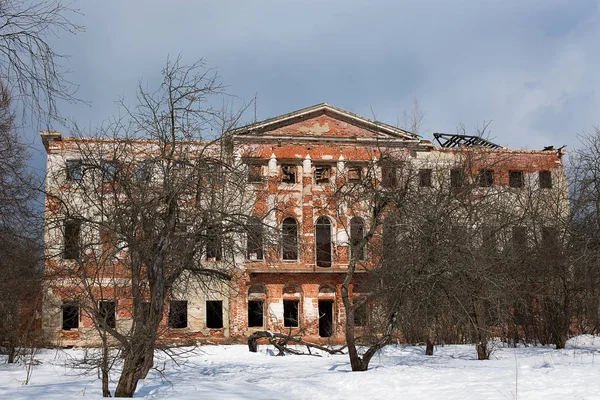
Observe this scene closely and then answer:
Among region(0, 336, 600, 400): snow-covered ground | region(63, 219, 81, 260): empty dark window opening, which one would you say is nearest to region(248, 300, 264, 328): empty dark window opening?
region(0, 336, 600, 400): snow-covered ground

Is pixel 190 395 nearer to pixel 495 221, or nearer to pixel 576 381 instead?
pixel 576 381

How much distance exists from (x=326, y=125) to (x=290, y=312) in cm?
1012

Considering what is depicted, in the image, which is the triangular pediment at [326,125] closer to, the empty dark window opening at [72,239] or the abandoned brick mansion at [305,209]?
the abandoned brick mansion at [305,209]

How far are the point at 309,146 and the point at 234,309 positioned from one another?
9.39m

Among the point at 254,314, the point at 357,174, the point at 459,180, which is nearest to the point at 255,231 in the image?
the point at 459,180

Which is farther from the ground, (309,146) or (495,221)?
(309,146)

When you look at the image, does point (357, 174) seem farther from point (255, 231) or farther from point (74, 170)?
point (74, 170)

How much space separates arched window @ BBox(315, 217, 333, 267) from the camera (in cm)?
3500

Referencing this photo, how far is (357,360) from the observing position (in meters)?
16.8

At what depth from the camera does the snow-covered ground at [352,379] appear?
40.0 feet

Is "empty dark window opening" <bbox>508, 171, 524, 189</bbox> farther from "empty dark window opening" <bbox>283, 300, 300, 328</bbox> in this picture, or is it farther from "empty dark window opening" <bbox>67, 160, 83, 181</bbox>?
"empty dark window opening" <bbox>67, 160, 83, 181</bbox>

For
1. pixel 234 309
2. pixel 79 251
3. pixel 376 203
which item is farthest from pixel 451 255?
pixel 234 309

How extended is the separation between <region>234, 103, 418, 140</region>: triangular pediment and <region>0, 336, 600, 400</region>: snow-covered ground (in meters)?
15.1

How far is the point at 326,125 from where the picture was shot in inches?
1377
